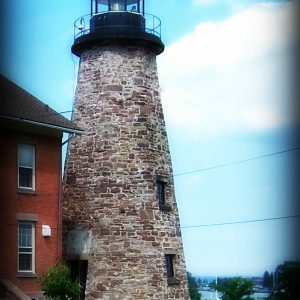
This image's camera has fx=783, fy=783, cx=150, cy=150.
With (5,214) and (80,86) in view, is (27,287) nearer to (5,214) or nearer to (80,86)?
(5,214)

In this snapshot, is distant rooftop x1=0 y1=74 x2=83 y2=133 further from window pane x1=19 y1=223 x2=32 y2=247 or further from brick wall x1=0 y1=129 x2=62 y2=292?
window pane x1=19 y1=223 x2=32 y2=247

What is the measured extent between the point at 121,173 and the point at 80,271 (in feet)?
10.9

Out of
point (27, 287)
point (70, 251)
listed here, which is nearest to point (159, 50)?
point (70, 251)

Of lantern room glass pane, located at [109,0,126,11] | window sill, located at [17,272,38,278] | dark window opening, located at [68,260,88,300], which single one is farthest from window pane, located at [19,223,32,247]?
lantern room glass pane, located at [109,0,126,11]

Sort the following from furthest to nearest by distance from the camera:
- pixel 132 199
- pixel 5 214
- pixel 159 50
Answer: pixel 159 50 → pixel 132 199 → pixel 5 214

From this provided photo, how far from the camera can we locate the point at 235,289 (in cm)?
1981

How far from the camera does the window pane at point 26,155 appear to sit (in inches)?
847

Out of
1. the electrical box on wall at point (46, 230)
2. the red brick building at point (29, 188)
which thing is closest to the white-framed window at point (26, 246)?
the red brick building at point (29, 188)

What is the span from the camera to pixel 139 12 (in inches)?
999

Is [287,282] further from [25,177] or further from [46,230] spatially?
[46,230]

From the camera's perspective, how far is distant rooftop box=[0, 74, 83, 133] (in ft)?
68.4

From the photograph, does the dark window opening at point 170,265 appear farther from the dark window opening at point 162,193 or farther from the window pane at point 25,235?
the window pane at point 25,235

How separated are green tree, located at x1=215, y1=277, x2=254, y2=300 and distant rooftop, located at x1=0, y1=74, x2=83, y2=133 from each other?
21.1ft

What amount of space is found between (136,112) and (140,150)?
4.02 feet
